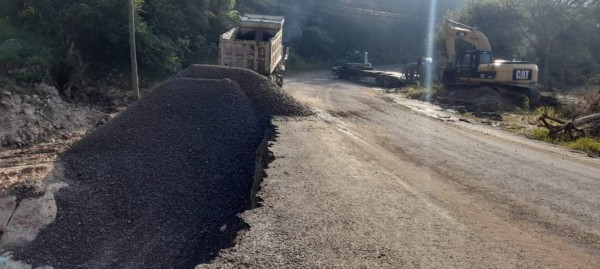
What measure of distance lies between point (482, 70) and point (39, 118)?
16.4 metres

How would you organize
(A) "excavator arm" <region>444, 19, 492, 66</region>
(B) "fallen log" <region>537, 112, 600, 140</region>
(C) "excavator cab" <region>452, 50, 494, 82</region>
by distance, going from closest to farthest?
(B) "fallen log" <region>537, 112, 600, 140</region>
(C) "excavator cab" <region>452, 50, 494, 82</region>
(A) "excavator arm" <region>444, 19, 492, 66</region>

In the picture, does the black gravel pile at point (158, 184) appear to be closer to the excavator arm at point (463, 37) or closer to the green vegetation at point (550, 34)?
the excavator arm at point (463, 37)

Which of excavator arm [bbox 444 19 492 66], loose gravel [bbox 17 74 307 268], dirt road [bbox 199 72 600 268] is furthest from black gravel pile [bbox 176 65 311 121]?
excavator arm [bbox 444 19 492 66]

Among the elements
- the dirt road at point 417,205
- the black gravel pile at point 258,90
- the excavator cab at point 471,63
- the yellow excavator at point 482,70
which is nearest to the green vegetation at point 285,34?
the yellow excavator at point 482,70

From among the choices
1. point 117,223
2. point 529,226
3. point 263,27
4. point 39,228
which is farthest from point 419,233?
point 263,27

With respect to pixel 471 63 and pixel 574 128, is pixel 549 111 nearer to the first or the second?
pixel 574 128

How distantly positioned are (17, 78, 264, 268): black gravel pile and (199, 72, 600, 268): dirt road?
785 mm

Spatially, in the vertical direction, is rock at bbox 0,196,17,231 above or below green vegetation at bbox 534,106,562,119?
below

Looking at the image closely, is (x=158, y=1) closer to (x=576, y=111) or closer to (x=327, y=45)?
(x=576, y=111)

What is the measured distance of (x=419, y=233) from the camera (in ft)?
18.6

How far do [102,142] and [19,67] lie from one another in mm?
7106

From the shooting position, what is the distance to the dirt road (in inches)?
200

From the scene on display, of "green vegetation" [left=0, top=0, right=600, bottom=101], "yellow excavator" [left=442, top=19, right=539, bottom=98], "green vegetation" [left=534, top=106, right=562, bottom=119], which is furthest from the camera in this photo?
"yellow excavator" [left=442, top=19, right=539, bottom=98]

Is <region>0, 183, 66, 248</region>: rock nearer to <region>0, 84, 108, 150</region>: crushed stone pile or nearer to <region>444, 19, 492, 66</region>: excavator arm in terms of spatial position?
<region>0, 84, 108, 150</region>: crushed stone pile
